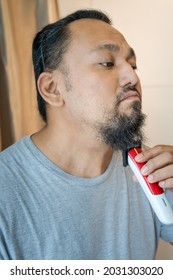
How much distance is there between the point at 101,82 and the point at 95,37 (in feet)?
0.40

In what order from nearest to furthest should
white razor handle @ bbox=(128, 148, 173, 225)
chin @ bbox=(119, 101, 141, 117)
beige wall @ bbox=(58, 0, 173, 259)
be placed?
white razor handle @ bbox=(128, 148, 173, 225) < chin @ bbox=(119, 101, 141, 117) < beige wall @ bbox=(58, 0, 173, 259)

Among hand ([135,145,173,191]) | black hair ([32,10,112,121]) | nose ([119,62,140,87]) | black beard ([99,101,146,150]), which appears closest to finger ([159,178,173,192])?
hand ([135,145,173,191])

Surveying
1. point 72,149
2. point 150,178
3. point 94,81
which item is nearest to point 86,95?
point 94,81

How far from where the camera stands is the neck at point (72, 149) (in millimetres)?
699

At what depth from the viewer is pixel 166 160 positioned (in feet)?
2.03

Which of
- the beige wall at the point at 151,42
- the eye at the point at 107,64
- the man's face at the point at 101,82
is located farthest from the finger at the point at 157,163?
the beige wall at the point at 151,42

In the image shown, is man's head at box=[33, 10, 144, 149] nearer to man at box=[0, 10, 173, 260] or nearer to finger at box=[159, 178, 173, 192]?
man at box=[0, 10, 173, 260]

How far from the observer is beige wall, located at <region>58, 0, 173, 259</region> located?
1.00m

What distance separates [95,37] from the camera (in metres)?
0.69

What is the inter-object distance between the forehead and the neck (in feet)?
0.71

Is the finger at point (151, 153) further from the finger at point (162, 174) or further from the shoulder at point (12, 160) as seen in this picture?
the shoulder at point (12, 160)

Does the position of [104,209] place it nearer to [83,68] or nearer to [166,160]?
[166,160]

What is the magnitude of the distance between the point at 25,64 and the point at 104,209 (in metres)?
0.56
